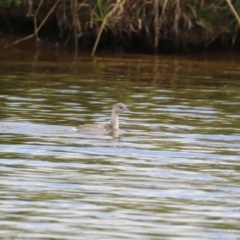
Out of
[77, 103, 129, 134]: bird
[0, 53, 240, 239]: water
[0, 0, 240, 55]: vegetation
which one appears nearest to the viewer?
[0, 53, 240, 239]: water

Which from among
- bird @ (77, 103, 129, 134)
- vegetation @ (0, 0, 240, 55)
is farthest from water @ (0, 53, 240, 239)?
vegetation @ (0, 0, 240, 55)

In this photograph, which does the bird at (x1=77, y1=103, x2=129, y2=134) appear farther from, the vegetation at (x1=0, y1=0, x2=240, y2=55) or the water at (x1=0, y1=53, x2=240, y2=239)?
the vegetation at (x1=0, y1=0, x2=240, y2=55)

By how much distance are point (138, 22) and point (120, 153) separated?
1086 centimetres

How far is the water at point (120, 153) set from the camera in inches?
352

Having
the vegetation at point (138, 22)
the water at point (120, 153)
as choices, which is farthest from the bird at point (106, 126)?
the vegetation at point (138, 22)

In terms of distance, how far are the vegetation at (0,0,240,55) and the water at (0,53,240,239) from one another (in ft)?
5.33

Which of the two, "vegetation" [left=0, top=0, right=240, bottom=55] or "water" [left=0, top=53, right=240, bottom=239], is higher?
"vegetation" [left=0, top=0, right=240, bottom=55]

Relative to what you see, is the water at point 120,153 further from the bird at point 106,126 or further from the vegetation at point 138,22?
the vegetation at point 138,22

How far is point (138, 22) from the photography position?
910 inches

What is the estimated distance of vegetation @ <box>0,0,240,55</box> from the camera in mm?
23047

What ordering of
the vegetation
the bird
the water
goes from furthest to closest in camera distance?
1. the vegetation
2. the bird
3. the water

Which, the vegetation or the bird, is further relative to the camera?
the vegetation

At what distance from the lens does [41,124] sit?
14.3m

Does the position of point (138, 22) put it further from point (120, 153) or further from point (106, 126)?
point (120, 153)
